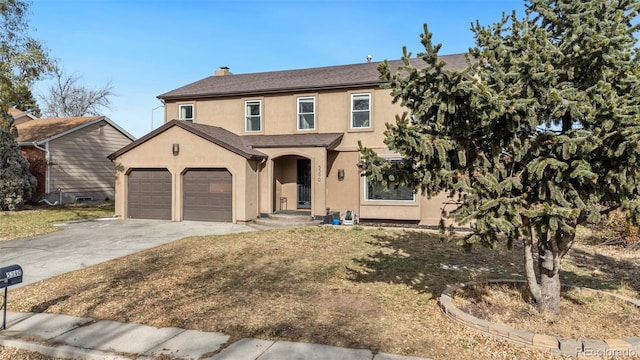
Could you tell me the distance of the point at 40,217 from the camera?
1664cm

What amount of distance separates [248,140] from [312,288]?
11036mm

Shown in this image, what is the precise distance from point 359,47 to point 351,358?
1830 cm

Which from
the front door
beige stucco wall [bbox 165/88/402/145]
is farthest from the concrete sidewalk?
the front door

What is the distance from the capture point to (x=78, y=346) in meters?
4.68

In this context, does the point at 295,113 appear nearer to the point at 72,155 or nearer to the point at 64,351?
the point at 64,351

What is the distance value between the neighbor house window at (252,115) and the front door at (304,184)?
2.61m

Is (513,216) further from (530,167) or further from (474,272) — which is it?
(474,272)

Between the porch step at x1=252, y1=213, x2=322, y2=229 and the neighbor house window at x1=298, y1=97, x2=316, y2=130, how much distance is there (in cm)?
393

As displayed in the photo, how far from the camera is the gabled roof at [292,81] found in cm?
1583

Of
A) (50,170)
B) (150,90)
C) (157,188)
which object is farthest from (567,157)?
(150,90)

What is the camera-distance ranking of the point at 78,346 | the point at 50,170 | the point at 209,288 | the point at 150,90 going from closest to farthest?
the point at 78,346, the point at 209,288, the point at 50,170, the point at 150,90

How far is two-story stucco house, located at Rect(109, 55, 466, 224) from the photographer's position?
15.0 m

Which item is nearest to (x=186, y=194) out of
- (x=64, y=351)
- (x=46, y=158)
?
(x=46, y=158)

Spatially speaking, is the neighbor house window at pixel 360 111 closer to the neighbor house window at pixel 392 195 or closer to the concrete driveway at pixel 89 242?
the neighbor house window at pixel 392 195
